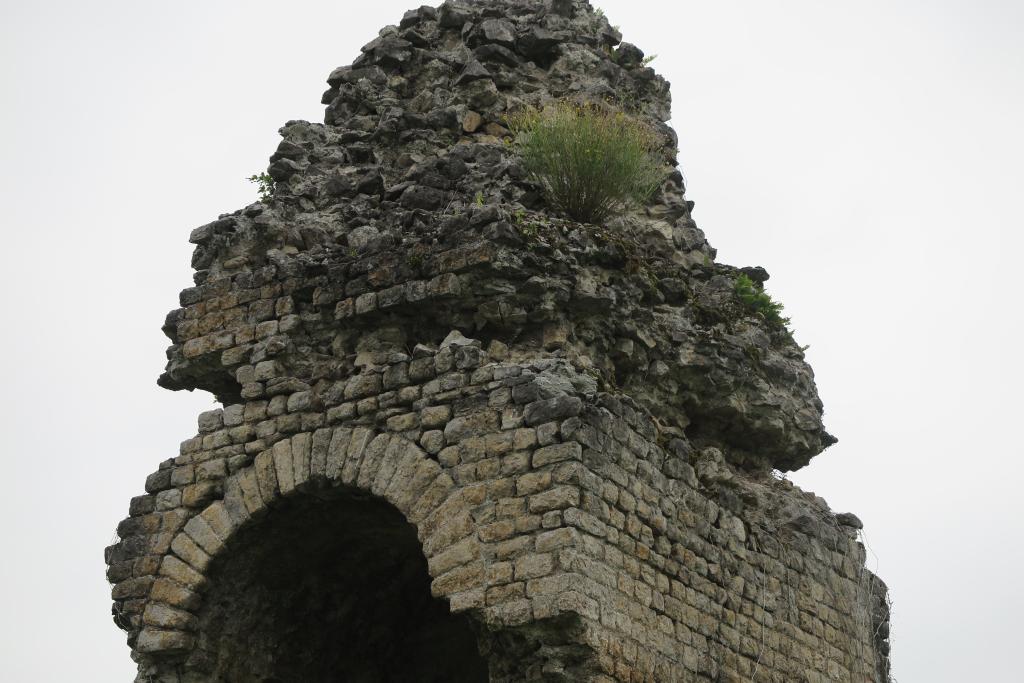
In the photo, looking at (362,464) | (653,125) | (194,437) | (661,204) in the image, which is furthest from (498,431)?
(653,125)

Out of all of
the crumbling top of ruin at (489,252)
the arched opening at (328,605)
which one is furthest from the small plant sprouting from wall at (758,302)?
the arched opening at (328,605)

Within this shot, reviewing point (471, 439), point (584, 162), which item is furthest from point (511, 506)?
point (584, 162)

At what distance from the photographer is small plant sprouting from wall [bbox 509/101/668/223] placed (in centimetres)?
889

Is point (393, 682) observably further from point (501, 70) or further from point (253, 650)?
point (501, 70)

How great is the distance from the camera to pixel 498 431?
7.55 metres

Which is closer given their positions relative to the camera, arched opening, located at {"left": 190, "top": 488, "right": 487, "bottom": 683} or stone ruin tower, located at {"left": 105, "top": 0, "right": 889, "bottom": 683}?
stone ruin tower, located at {"left": 105, "top": 0, "right": 889, "bottom": 683}

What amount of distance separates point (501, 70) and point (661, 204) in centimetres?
149

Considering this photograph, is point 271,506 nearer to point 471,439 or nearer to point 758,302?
point 471,439

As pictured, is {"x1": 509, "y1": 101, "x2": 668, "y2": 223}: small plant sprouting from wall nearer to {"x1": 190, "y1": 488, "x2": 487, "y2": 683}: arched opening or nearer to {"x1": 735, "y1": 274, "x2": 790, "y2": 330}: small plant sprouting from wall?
{"x1": 735, "y1": 274, "x2": 790, "y2": 330}: small plant sprouting from wall

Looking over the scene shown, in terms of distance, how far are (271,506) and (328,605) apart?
3.79 ft

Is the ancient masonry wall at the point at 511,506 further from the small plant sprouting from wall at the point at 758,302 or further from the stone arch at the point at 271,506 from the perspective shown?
the small plant sprouting from wall at the point at 758,302

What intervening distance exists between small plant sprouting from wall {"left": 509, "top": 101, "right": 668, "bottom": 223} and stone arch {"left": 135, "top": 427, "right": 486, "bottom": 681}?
209cm

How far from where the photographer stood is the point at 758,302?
9.62m

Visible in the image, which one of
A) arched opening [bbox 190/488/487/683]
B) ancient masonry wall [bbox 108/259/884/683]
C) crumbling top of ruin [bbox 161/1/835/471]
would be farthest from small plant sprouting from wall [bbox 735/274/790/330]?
arched opening [bbox 190/488/487/683]
